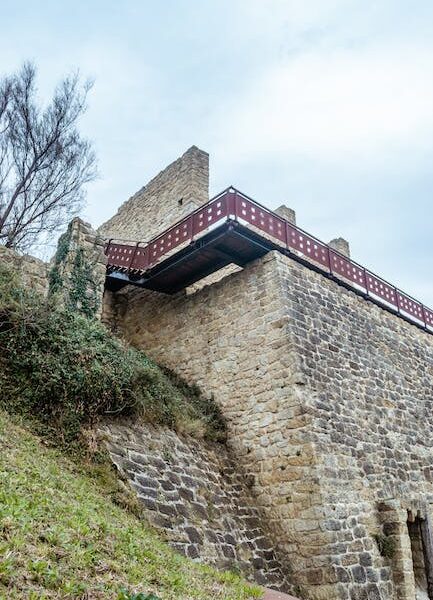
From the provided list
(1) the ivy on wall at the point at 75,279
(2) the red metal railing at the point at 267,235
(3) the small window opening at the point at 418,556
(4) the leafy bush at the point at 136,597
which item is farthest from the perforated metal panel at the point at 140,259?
(4) the leafy bush at the point at 136,597

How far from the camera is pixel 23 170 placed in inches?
471

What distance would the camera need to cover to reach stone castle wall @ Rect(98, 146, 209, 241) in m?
14.1

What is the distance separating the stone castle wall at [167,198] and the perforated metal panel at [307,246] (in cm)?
395

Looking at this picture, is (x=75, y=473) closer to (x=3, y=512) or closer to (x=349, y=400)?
(x=3, y=512)

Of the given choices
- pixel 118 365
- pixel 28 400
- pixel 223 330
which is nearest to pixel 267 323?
pixel 223 330

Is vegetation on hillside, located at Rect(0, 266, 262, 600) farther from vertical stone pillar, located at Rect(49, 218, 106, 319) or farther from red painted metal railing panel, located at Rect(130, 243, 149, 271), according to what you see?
red painted metal railing panel, located at Rect(130, 243, 149, 271)

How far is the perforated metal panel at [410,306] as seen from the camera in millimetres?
12883

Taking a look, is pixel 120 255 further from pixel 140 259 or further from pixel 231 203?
pixel 231 203

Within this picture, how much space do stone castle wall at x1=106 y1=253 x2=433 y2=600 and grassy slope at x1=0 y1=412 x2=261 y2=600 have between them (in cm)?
261

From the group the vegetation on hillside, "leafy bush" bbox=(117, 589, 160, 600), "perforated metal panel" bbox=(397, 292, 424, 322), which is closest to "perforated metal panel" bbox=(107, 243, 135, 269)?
the vegetation on hillside

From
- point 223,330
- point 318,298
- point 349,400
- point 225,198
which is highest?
point 225,198

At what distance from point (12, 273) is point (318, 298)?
19.4 ft

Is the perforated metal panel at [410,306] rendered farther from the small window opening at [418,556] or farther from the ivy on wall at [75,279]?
the ivy on wall at [75,279]

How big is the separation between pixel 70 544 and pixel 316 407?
5637 millimetres
